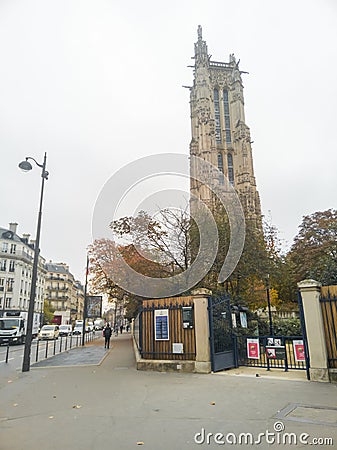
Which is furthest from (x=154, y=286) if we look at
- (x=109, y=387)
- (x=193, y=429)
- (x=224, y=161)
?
(x=224, y=161)

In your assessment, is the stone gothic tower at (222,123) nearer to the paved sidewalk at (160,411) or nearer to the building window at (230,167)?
the building window at (230,167)

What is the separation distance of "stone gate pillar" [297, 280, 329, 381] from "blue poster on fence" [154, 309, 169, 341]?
4309 millimetres

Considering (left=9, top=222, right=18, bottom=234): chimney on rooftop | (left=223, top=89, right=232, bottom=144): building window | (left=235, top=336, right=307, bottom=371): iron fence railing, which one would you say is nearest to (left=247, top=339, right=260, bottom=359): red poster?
(left=235, top=336, right=307, bottom=371): iron fence railing

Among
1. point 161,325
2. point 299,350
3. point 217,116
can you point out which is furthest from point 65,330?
point 217,116

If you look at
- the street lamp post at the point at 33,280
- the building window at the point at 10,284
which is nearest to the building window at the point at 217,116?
the building window at the point at 10,284

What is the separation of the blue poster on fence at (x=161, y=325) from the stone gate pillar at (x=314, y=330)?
14.1 feet

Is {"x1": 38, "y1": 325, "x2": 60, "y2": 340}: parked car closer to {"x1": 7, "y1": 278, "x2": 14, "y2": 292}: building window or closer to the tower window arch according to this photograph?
{"x1": 7, "y1": 278, "x2": 14, "y2": 292}: building window

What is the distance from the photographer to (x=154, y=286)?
21.2 metres

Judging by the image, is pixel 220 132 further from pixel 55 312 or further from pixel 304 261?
pixel 55 312

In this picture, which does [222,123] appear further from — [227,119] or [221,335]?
[221,335]

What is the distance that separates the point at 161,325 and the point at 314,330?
470 cm

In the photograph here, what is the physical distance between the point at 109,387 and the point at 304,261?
2791 centimetres

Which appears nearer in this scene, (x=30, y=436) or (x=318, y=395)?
(x=30, y=436)

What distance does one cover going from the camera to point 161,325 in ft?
37.0
